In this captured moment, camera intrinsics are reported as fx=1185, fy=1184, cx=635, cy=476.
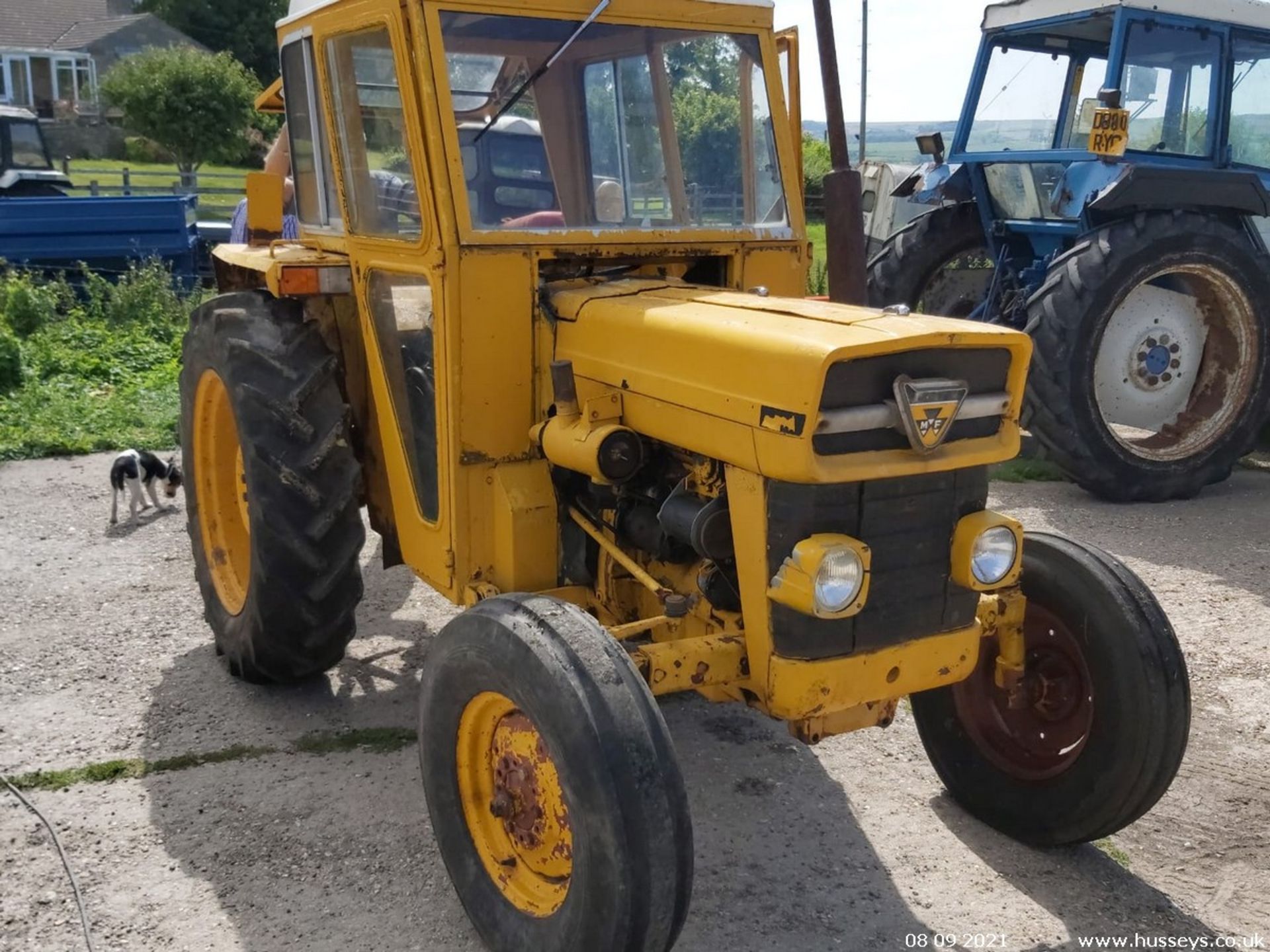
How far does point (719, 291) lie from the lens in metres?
3.39

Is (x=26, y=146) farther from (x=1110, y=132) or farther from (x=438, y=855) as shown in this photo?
(x=438, y=855)

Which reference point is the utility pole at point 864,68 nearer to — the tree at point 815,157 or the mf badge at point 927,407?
the tree at point 815,157

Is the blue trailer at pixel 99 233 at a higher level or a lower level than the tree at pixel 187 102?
lower

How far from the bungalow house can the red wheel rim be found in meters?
44.2

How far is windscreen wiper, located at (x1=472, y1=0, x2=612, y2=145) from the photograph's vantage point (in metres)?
3.40

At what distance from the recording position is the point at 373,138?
3.62m

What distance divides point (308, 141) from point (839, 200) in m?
1.95

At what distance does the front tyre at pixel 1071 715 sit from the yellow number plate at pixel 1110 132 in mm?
4412

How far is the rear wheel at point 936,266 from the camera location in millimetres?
8453

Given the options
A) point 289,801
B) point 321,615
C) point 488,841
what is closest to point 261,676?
point 321,615

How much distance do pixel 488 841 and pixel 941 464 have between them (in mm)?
1460

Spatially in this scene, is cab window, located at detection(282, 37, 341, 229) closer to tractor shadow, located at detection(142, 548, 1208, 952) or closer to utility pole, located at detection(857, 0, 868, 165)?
tractor shadow, located at detection(142, 548, 1208, 952)

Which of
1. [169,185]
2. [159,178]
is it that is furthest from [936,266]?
[159,178]

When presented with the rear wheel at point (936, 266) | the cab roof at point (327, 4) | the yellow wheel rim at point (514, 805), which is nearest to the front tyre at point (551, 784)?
the yellow wheel rim at point (514, 805)
